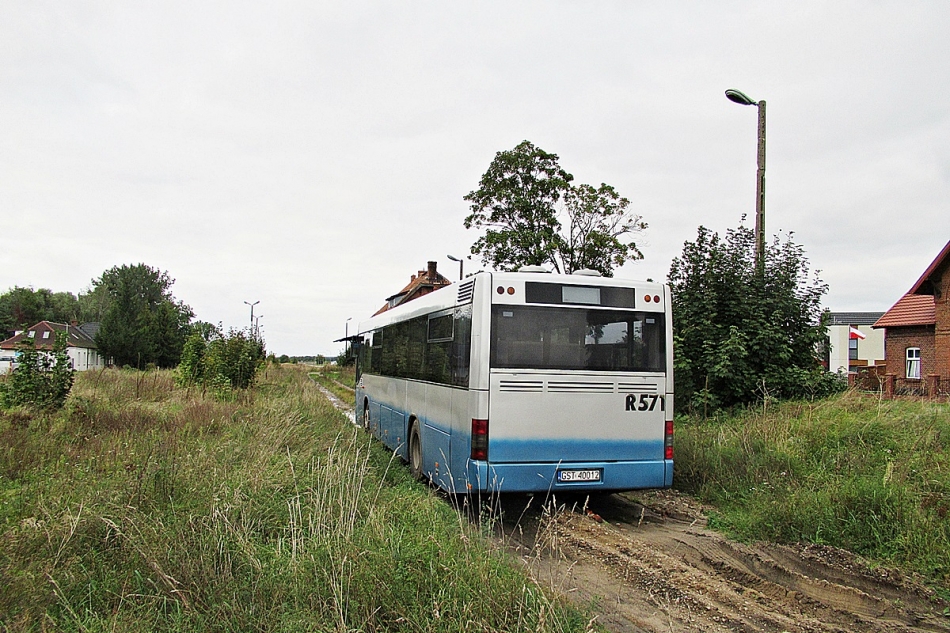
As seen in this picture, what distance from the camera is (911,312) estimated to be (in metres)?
32.1

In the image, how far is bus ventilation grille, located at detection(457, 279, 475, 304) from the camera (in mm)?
8383

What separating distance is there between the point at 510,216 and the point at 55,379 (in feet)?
92.3

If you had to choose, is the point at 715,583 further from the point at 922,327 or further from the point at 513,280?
the point at 922,327

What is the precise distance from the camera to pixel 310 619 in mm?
4160

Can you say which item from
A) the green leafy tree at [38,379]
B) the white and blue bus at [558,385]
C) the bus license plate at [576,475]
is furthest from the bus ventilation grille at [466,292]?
the green leafy tree at [38,379]

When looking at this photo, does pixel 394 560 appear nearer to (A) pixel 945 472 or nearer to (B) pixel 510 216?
(A) pixel 945 472

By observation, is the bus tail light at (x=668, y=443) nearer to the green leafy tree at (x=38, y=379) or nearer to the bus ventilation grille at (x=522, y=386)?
the bus ventilation grille at (x=522, y=386)

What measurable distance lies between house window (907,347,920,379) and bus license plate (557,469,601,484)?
1142 inches

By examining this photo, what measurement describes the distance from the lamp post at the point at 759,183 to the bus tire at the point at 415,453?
7.48 meters

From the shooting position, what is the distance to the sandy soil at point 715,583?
5027 millimetres

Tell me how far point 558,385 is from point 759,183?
321 inches

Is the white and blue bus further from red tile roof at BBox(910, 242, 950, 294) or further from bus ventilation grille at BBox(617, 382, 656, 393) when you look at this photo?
red tile roof at BBox(910, 242, 950, 294)

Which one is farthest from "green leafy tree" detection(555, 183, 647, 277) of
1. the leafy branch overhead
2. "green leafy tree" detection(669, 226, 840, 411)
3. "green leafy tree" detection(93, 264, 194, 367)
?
"green leafy tree" detection(93, 264, 194, 367)

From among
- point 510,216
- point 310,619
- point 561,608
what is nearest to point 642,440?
point 561,608
